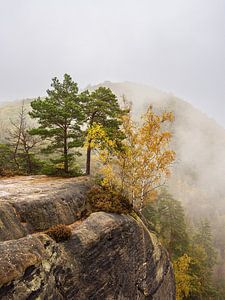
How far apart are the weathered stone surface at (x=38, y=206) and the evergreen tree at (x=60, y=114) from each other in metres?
4.98

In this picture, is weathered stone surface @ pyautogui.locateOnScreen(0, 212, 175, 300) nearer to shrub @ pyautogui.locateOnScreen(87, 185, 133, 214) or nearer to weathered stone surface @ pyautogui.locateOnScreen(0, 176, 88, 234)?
shrub @ pyautogui.locateOnScreen(87, 185, 133, 214)

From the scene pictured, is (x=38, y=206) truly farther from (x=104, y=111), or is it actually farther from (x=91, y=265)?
(x=104, y=111)

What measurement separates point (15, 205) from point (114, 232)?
19.4ft

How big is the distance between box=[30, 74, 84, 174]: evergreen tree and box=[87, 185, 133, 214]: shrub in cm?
510

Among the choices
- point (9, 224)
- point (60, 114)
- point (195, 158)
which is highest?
point (60, 114)

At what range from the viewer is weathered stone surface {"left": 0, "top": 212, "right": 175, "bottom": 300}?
8.49 metres

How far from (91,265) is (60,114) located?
39.4 feet

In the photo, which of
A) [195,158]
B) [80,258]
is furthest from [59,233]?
[195,158]

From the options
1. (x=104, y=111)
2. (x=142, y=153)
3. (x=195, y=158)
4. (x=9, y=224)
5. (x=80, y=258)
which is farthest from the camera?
(x=195, y=158)

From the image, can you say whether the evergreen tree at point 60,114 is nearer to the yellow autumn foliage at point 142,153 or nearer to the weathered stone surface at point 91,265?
the yellow autumn foliage at point 142,153

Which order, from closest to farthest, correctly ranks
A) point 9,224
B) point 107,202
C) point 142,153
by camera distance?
1. point 9,224
2. point 107,202
3. point 142,153

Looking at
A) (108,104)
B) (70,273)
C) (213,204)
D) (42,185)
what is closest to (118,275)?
(70,273)

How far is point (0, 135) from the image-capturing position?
7800 centimetres

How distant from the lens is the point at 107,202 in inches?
652
